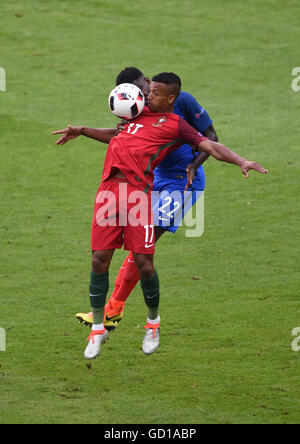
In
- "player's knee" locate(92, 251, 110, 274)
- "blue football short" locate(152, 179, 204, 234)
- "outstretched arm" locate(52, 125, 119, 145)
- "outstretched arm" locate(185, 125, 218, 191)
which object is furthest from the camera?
"blue football short" locate(152, 179, 204, 234)

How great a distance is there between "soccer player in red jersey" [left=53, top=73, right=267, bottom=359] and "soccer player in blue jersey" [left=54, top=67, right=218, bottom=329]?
0.38 meters

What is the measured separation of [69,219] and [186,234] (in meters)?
1.90

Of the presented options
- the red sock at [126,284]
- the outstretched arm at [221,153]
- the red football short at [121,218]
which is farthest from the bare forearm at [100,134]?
the red sock at [126,284]

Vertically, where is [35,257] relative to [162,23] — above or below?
below

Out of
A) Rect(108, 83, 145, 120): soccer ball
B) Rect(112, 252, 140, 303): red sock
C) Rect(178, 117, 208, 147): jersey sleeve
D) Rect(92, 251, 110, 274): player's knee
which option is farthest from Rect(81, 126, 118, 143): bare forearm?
Rect(112, 252, 140, 303): red sock

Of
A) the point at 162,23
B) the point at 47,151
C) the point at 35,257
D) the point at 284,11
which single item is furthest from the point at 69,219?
the point at 284,11

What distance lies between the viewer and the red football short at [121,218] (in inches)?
308

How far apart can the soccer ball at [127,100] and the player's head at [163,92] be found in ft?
0.58

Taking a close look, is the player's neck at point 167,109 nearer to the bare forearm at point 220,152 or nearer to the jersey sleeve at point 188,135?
the jersey sleeve at point 188,135

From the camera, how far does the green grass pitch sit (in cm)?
858

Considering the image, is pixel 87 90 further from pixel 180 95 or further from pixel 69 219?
pixel 180 95

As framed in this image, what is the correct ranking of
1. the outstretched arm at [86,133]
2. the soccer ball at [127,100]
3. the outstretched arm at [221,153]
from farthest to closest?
the outstretched arm at [86,133] < the soccer ball at [127,100] < the outstretched arm at [221,153]

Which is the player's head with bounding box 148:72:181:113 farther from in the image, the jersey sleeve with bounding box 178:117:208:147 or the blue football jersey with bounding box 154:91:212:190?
the blue football jersey with bounding box 154:91:212:190

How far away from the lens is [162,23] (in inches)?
885
